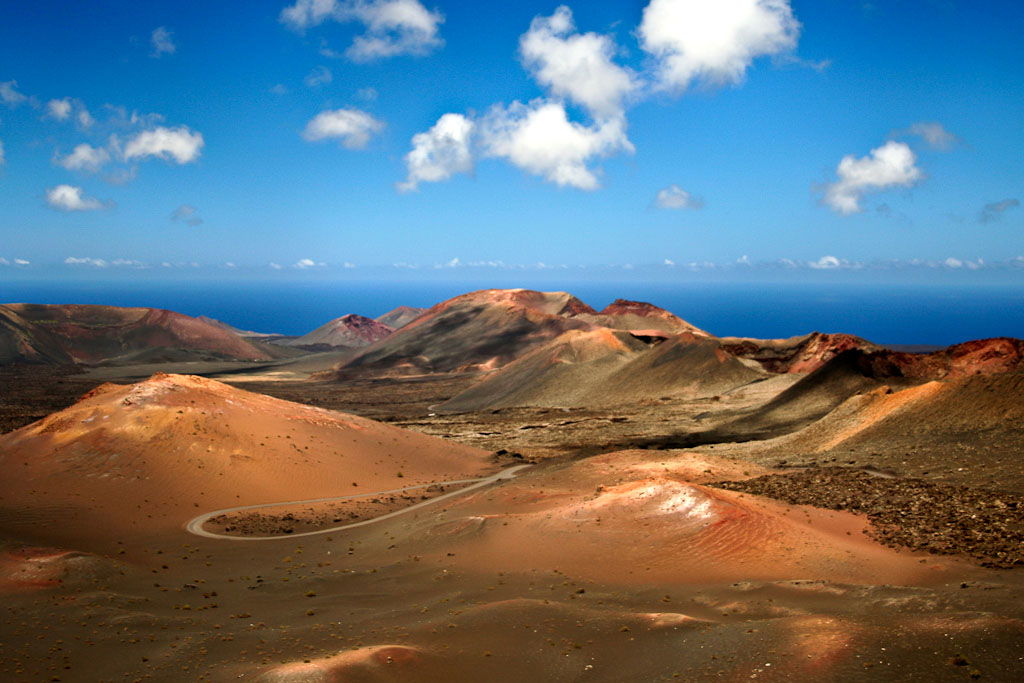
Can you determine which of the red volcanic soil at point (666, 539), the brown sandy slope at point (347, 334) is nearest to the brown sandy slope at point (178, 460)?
the red volcanic soil at point (666, 539)

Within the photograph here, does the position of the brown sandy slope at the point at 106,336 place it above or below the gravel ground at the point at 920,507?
above

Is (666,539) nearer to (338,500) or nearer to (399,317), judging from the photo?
(338,500)

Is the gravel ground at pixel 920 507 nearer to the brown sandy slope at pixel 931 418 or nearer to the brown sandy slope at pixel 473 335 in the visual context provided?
the brown sandy slope at pixel 931 418

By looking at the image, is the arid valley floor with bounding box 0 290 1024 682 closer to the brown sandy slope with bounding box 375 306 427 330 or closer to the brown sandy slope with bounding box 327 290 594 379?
the brown sandy slope with bounding box 327 290 594 379

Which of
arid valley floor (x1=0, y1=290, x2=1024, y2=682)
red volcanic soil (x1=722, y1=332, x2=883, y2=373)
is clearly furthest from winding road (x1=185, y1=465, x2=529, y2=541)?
red volcanic soil (x1=722, y1=332, x2=883, y2=373)

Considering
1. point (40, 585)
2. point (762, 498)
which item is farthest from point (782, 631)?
point (40, 585)
